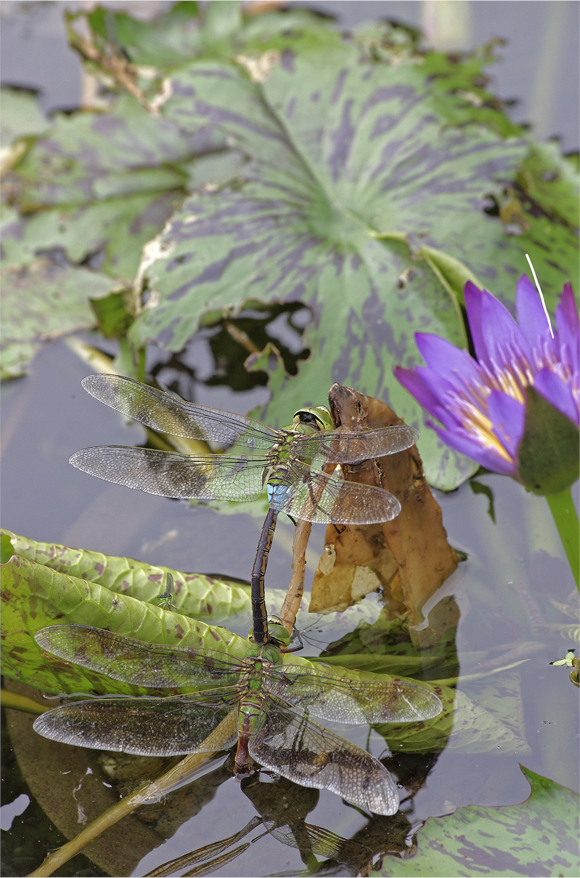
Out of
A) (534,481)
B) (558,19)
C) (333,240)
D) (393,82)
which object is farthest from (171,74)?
(534,481)

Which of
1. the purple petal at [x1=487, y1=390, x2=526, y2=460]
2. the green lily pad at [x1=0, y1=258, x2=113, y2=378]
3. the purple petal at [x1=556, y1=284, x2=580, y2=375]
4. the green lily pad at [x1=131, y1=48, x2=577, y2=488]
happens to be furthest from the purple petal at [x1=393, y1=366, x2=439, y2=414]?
the green lily pad at [x1=0, y1=258, x2=113, y2=378]

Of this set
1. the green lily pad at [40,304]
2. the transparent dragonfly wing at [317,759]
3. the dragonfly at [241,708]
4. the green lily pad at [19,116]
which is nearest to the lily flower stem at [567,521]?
the dragonfly at [241,708]

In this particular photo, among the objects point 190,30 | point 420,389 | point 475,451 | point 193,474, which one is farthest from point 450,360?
point 190,30

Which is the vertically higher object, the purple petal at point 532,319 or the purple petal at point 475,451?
the purple petal at point 532,319

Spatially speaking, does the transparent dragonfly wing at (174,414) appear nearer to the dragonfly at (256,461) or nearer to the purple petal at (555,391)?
the dragonfly at (256,461)

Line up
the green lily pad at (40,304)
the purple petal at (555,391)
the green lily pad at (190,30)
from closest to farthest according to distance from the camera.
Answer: the purple petal at (555,391), the green lily pad at (40,304), the green lily pad at (190,30)

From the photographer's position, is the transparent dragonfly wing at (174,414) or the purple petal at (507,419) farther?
the transparent dragonfly wing at (174,414)

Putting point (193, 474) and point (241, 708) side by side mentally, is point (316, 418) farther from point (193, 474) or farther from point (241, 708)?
point (241, 708)

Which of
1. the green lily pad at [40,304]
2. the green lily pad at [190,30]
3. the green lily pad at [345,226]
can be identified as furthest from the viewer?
the green lily pad at [190,30]
